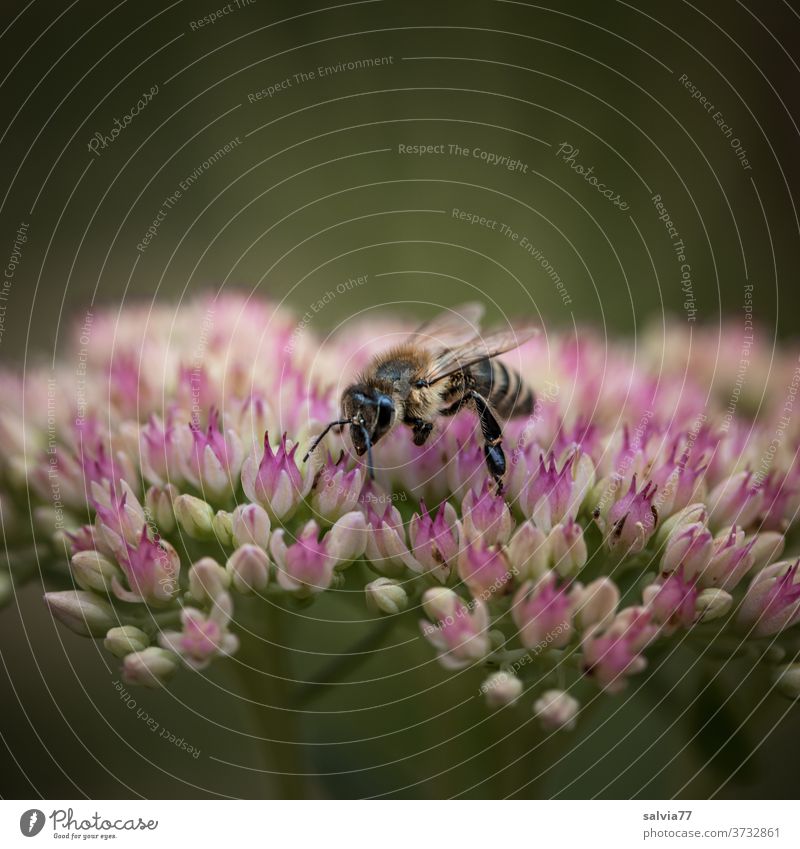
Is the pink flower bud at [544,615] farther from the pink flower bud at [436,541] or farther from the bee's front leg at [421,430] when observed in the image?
the bee's front leg at [421,430]

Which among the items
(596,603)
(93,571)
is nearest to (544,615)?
(596,603)

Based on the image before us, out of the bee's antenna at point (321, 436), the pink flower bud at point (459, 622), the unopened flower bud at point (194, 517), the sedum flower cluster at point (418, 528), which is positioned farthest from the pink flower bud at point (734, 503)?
the unopened flower bud at point (194, 517)

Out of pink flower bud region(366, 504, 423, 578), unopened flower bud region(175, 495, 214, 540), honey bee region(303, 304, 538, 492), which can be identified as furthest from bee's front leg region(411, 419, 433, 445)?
unopened flower bud region(175, 495, 214, 540)

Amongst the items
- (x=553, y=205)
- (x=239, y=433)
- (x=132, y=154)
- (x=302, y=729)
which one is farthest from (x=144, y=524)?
(x=553, y=205)

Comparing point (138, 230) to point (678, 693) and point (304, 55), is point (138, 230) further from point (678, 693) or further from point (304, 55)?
point (678, 693)

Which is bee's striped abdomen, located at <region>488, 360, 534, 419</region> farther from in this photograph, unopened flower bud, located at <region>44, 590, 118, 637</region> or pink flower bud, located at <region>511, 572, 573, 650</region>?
unopened flower bud, located at <region>44, 590, 118, 637</region>

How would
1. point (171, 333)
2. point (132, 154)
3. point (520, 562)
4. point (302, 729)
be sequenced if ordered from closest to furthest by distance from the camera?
point (520, 562) < point (302, 729) < point (171, 333) < point (132, 154)
